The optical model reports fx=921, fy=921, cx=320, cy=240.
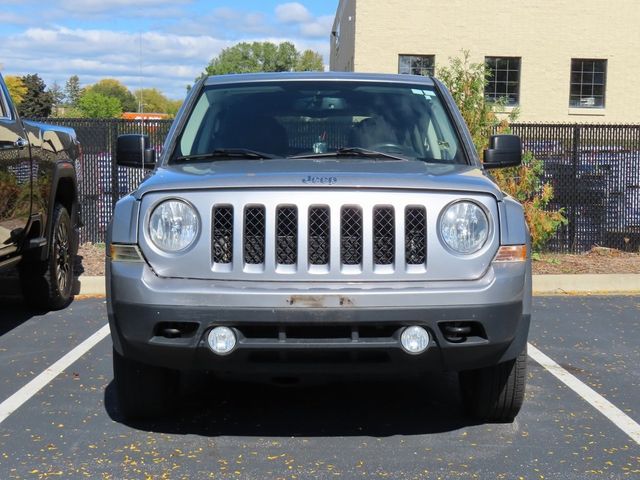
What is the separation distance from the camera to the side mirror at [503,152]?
535cm

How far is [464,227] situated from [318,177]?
0.69 m

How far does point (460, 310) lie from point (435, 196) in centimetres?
52

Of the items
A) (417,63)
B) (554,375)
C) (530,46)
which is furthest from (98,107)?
(554,375)

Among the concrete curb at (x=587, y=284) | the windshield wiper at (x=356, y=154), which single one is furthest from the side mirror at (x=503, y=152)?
the concrete curb at (x=587, y=284)

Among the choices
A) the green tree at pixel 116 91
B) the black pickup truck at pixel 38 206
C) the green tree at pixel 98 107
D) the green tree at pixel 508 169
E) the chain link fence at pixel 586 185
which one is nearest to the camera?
the black pickup truck at pixel 38 206

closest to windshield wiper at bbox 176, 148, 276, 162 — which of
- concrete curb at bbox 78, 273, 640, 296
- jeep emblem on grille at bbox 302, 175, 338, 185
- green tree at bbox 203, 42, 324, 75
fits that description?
jeep emblem on grille at bbox 302, 175, 338, 185

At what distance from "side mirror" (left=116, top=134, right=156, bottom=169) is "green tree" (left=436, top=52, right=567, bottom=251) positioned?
232 inches

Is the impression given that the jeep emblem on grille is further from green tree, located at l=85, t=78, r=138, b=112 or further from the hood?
green tree, located at l=85, t=78, r=138, b=112

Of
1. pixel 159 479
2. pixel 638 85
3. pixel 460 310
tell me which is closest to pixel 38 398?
pixel 159 479

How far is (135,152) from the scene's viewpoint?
5.27 meters

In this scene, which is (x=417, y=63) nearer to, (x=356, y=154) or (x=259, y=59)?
(x=356, y=154)

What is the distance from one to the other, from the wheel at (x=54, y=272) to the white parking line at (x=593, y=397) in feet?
12.9

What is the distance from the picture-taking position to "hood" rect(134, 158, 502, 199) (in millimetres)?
4090

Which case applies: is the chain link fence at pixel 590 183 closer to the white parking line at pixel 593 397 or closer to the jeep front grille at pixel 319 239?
the white parking line at pixel 593 397
